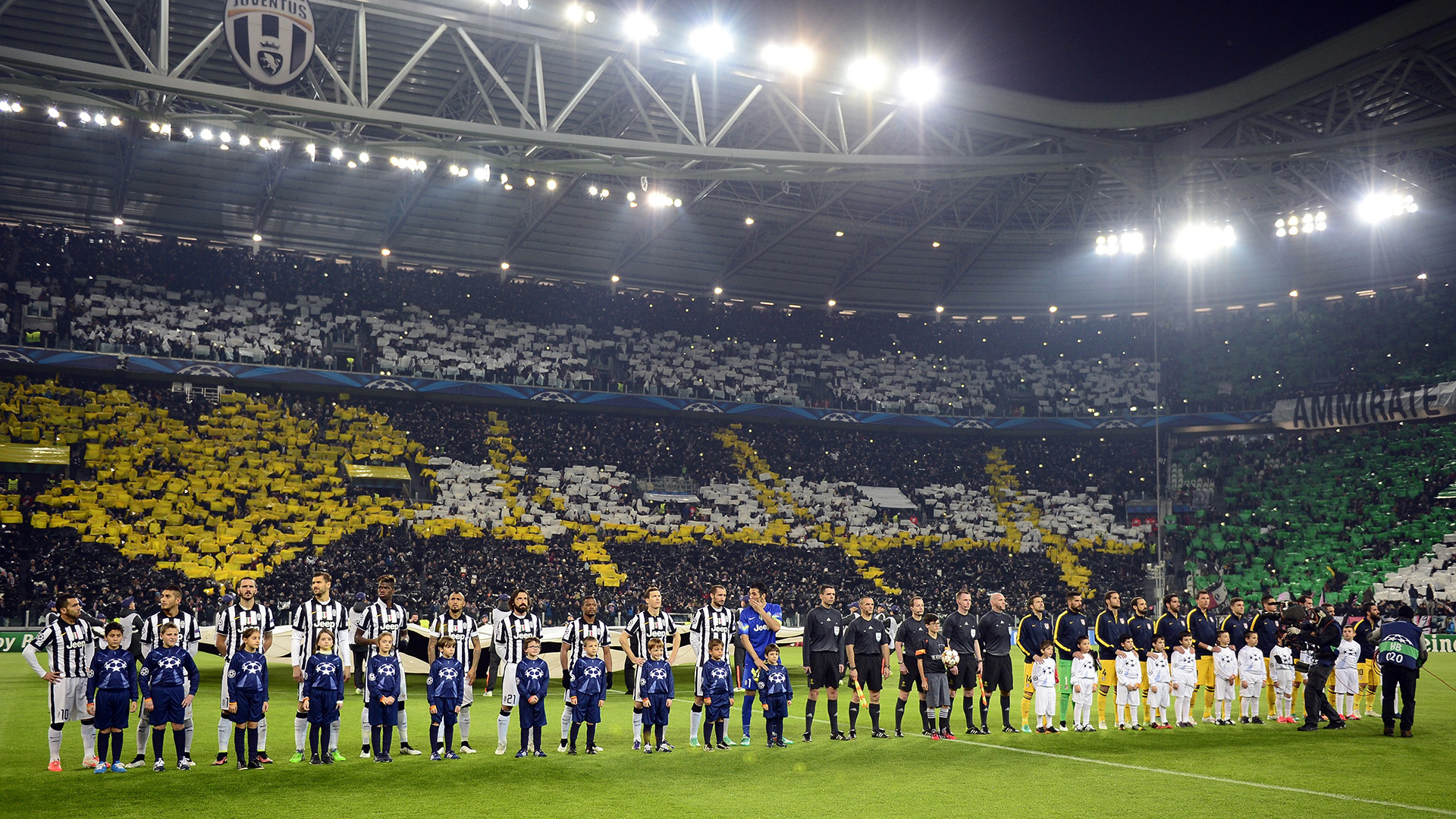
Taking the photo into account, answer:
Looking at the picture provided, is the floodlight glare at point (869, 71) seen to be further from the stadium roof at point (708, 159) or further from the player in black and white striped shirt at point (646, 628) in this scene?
the player in black and white striped shirt at point (646, 628)

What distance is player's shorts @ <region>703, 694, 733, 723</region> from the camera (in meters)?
14.4

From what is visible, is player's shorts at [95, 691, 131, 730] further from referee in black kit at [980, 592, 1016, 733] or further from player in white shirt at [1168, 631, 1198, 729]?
player in white shirt at [1168, 631, 1198, 729]

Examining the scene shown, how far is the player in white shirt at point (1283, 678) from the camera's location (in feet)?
58.2

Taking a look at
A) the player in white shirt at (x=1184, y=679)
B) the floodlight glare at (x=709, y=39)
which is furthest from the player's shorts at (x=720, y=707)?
the floodlight glare at (x=709, y=39)

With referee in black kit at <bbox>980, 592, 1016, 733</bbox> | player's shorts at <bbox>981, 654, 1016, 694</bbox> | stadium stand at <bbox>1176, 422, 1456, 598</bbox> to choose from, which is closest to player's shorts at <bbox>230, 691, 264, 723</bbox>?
referee in black kit at <bbox>980, 592, 1016, 733</bbox>

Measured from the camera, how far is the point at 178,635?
12719 millimetres

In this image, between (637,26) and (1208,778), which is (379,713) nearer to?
(1208,778)

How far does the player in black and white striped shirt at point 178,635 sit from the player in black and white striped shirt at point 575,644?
4293 mm

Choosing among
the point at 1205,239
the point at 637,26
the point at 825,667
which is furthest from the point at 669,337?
the point at 825,667

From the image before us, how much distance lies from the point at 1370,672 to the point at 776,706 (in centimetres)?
1061

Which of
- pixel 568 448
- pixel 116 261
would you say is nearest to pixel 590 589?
pixel 568 448

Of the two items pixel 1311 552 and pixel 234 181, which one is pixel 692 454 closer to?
pixel 234 181

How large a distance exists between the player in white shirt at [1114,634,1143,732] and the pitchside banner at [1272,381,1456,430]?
3093 centimetres

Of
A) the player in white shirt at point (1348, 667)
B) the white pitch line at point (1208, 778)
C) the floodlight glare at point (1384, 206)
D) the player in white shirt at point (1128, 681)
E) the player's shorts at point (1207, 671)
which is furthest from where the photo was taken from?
the floodlight glare at point (1384, 206)
